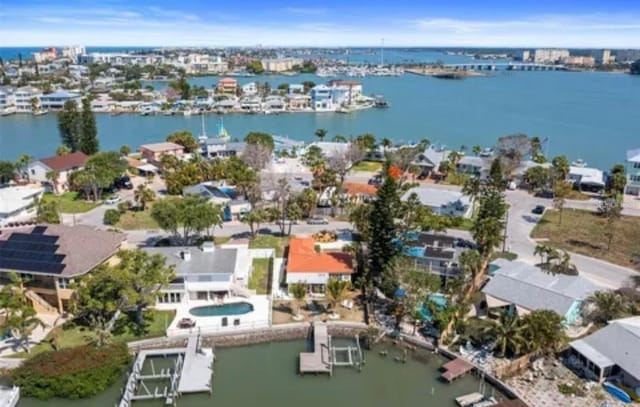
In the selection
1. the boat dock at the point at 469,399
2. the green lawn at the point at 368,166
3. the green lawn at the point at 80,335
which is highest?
the green lawn at the point at 368,166

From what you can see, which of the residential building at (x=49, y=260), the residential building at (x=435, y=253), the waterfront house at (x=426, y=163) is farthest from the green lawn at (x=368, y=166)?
the residential building at (x=49, y=260)

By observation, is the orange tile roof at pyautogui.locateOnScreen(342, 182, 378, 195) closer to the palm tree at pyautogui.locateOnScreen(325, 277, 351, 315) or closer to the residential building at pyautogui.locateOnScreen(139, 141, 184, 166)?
the palm tree at pyautogui.locateOnScreen(325, 277, 351, 315)

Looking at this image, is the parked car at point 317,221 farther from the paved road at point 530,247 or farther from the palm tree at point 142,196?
the palm tree at point 142,196

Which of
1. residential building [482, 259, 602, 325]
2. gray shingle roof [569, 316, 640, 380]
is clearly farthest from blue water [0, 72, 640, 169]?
gray shingle roof [569, 316, 640, 380]

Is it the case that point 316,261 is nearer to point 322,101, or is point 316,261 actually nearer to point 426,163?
point 426,163

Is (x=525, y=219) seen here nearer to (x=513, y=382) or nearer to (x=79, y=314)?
(x=513, y=382)

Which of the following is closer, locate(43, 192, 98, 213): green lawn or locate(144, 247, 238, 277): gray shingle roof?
locate(144, 247, 238, 277): gray shingle roof

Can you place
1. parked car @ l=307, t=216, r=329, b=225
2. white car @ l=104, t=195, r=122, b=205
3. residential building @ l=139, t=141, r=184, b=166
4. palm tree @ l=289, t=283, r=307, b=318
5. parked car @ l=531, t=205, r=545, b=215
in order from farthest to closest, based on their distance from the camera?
residential building @ l=139, t=141, r=184, b=166
white car @ l=104, t=195, r=122, b=205
parked car @ l=531, t=205, r=545, b=215
parked car @ l=307, t=216, r=329, b=225
palm tree @ l=289, t=283, r=307, b=318

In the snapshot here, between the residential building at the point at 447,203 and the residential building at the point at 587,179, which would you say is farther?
the residential building at the point at 587,179
